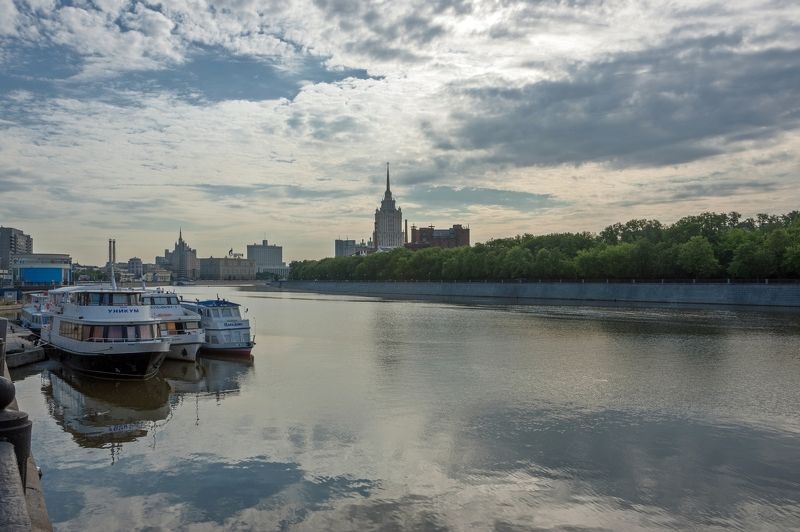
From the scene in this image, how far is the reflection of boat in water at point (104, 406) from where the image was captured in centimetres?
2642

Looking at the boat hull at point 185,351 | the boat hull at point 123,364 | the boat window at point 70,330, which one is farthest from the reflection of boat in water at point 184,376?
the boat window at point 70,330

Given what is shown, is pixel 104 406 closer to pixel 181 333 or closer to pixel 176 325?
pixel 181 333

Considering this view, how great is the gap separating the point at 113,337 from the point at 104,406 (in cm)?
756

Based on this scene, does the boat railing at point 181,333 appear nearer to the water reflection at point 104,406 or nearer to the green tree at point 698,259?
the water reflection at point 104,406

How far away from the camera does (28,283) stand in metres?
160

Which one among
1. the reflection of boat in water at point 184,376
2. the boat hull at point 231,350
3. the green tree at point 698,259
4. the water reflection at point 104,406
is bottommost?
the reflection of boat in water at point 184,376

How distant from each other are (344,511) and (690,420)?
17268 millimetres


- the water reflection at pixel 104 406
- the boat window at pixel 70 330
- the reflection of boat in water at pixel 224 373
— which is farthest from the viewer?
the boat window at pixel 70 330

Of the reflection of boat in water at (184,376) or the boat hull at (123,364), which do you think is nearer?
the reflection of boat in water at (184,376)

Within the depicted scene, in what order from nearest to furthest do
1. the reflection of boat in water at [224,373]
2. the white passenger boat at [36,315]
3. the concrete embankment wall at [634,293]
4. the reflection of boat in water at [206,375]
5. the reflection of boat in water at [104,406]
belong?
1. the reflection of boat in water at [104,406]
2. the reflection of boat in water at [206,375]
3. the reflection of boat in water at [224,373]
4. the white passenger boat at [36,315]
5. the concrete embankment wall at [634,293]

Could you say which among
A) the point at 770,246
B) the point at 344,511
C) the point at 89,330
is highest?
the point at 770,246

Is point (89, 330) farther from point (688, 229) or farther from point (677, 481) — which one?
point (688, 229)

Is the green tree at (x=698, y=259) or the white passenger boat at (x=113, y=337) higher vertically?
the green tree at (x=698, y=259)

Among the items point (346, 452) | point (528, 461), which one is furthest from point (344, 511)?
point (528, 461)
